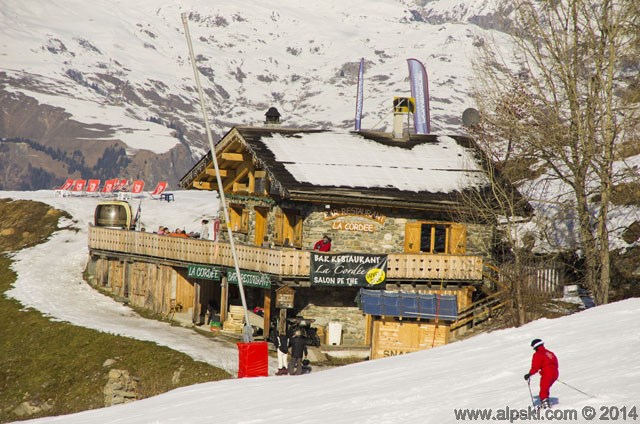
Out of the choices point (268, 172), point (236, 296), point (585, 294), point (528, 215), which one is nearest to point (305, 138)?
point (268, 172)

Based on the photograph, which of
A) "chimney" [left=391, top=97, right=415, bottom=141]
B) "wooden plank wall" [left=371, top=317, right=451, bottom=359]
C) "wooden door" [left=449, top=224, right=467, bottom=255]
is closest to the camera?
"wooden plank wall" [left=371, top=317, right=451, bottom=359]

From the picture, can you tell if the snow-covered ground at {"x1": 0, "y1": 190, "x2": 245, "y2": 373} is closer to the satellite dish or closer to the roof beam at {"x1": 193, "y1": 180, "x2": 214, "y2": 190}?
the roof beam at {"x1": 193, "y1": 180, "x2": 214, "y2": 190}

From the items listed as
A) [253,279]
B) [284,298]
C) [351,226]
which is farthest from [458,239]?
[253,279]

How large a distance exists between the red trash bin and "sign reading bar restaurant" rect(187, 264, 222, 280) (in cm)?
973

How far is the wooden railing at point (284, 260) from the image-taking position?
1367 inches

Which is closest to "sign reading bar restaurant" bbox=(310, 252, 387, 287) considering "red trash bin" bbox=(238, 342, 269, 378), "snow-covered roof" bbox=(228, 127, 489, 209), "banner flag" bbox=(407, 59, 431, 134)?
"snow-covered roof" bbox=(228, 127, 489, 209)

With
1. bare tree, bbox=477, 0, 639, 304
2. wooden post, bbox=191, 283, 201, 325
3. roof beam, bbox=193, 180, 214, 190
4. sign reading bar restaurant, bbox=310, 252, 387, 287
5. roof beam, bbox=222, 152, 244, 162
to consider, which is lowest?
wooden post, bbox=191, 283, 201, 325

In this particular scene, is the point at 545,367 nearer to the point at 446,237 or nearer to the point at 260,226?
the point at 446,237

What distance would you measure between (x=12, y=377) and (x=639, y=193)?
77.7ft

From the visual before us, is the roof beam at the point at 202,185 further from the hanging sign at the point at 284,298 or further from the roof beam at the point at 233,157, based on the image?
the hanging sign at the point at 284,298

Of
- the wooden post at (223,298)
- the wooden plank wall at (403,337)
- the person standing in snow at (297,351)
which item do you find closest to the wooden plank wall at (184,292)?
the wooden post at (223,298)

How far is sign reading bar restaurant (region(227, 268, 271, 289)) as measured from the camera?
114 ft

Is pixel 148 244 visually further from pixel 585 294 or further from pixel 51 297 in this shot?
pixel 585 294

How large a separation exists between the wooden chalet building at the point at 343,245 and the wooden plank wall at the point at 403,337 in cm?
3
